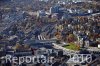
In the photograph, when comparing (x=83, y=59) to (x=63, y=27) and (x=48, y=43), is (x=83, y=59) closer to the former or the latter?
(x=48, y=43)

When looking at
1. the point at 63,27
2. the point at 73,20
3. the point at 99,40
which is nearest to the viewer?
the point at 99,40

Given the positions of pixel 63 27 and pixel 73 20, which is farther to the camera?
pixel 73 20

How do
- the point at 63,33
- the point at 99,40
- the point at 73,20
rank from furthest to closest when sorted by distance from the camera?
the point at 73,20 < the point at 63,33 < the point at 99,40

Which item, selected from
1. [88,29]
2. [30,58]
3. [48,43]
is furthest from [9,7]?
[30,58]

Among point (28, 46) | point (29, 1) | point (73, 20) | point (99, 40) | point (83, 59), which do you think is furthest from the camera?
point (29, 1)

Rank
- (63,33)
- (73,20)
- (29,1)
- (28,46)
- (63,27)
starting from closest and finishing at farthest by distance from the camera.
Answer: (28,46)
(63,33)
(63,27)
(73,20)
(29,1)

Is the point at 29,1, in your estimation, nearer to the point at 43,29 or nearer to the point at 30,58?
the point at 43,29

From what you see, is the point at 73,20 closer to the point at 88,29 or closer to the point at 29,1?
the point at 88,29

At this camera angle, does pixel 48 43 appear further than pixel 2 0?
No

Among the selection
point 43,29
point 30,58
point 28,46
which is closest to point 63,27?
point 43,29
